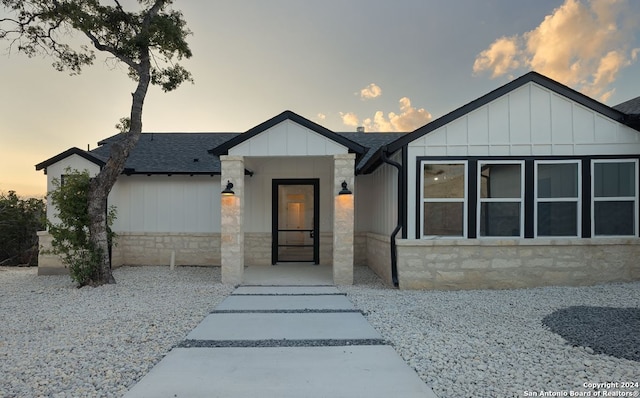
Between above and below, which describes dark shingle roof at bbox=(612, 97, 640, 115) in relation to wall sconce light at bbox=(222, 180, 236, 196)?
above

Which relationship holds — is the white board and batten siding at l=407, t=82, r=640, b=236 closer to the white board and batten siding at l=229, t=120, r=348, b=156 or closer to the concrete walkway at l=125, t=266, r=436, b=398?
the white board and batten siding at l=229, t=120, r=348, b=156

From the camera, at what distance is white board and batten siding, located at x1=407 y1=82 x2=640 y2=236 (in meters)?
6.95

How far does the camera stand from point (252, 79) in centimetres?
1209

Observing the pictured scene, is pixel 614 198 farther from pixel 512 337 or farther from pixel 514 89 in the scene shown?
pixel 512 337

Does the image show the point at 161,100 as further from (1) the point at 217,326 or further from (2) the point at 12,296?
(1) the point at 217,326

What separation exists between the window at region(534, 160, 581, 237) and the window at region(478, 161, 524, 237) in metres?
0.36

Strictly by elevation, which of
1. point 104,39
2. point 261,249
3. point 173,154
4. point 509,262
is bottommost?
point 261,249

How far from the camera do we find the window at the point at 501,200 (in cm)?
697

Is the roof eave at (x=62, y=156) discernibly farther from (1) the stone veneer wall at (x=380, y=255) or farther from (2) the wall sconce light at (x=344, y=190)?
(1) the stone veneer wall at (x=380, y=255)

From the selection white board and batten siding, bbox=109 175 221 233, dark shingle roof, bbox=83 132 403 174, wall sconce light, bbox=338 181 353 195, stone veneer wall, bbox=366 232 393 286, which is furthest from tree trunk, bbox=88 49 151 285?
stone veneer wall, bbox=366 232 393 286

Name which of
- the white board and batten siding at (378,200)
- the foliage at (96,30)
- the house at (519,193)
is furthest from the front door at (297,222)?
the foliage at (96,30)

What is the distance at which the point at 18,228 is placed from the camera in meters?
13.5

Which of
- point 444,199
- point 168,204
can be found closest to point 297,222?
point 168,204

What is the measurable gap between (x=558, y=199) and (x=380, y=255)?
3935mm
